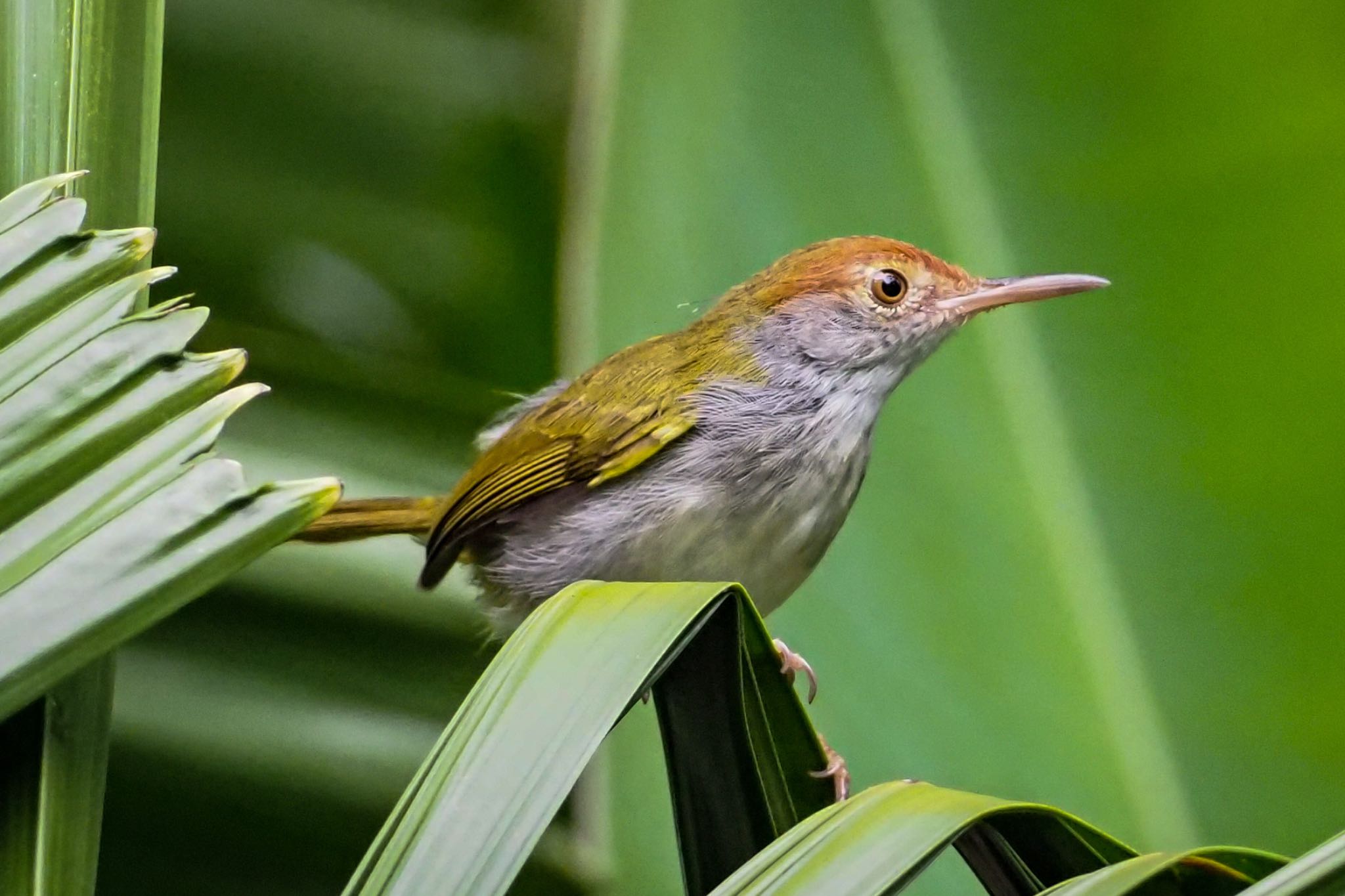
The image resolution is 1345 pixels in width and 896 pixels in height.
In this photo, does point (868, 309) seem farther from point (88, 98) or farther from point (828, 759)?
point (88, 98)

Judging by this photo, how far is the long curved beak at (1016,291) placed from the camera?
5.29 feet

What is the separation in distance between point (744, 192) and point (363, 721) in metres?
1.11

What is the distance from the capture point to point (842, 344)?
168 cm

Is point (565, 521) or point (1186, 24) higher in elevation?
point (1186, 24)

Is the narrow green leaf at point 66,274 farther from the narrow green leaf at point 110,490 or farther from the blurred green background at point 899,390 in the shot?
the blurred green background at point 899,390

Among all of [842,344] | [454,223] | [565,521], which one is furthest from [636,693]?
[454,223]

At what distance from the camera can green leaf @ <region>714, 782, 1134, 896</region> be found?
25.5 inches

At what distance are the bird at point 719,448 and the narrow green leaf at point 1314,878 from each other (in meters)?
0.91

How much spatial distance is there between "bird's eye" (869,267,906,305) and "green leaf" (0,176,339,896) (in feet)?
3.64

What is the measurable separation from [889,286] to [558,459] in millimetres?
526

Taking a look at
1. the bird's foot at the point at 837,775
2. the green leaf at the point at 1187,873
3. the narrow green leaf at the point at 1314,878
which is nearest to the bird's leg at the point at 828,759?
the bird's foot at the point at 837,775

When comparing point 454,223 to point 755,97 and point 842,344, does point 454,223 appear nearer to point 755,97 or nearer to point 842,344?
point 755,97

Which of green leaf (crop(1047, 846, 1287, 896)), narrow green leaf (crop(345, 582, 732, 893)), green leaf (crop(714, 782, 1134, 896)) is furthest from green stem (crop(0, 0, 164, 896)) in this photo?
green leaf (crop(1047, 846, 1287, 896))

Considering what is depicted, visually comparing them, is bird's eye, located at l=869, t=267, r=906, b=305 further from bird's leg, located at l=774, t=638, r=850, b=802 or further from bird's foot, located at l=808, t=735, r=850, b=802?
bird's foot, located at l=808, t=735, r=850, b=802
